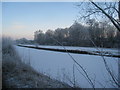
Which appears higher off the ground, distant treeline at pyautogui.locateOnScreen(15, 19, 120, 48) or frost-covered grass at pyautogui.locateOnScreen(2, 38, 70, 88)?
distant treeline at pyautogui.locateOnScreen(15, 19, 120, 48)

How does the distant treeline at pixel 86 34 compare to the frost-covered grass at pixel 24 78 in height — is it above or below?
above

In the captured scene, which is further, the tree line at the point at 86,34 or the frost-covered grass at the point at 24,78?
the frost-covered grass at the point at 24,78

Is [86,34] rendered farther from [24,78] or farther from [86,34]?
[24,78]

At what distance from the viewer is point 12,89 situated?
365 centimetres

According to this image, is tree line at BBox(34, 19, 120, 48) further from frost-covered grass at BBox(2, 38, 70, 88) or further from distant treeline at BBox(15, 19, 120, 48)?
frost-covered grass at BBox(2, 38, 70, 88)

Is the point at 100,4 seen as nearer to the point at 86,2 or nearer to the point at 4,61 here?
the point at 86,2

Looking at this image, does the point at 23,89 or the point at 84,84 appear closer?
the point at 23,89

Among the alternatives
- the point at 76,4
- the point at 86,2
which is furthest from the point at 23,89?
the point at 86,2

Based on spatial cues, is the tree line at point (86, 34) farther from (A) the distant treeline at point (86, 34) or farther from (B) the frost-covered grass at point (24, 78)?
(B) the frost-covered grass at point (24, 78)

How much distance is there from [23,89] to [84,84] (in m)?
2.27

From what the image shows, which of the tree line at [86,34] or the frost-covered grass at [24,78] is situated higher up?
the tree line at [86,34]

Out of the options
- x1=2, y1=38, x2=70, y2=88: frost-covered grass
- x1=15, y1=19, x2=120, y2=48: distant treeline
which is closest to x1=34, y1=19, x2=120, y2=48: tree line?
x1=15, y1=19, x2=120, y2=48: distant treeline

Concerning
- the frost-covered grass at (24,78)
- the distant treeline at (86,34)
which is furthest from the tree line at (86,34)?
the frost-covered grass at (24,78)

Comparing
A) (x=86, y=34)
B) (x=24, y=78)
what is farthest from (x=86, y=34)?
(x=24, y=78)
